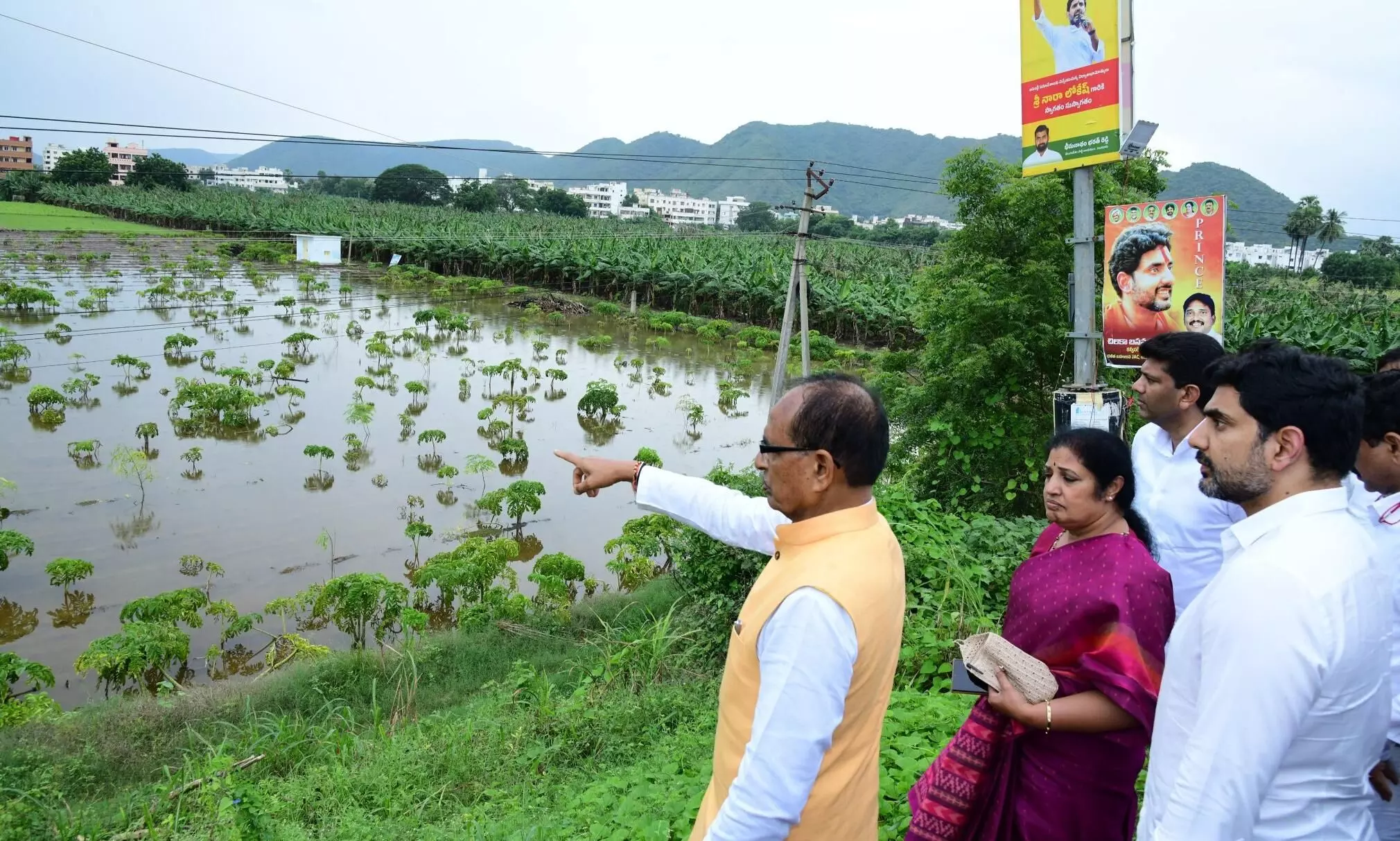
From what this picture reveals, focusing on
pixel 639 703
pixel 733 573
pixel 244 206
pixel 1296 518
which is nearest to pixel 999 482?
pixel 733 573

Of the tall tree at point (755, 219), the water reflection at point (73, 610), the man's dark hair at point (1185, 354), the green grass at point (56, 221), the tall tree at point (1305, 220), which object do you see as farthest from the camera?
the tall tree at point (755, 219)

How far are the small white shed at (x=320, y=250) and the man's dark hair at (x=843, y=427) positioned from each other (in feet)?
125

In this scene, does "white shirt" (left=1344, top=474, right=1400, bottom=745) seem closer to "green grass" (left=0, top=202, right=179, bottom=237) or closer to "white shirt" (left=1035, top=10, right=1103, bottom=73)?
"white shirt" (left=1035, top=10, right=1103, bottom=73)

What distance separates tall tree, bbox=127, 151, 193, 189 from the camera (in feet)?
180

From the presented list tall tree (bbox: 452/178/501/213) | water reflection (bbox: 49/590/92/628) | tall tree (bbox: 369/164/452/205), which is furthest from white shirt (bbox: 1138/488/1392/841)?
tall tree (bbox: 369/164/452/205)

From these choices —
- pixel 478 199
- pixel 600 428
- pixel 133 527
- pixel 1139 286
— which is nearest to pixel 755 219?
pixel 478 199

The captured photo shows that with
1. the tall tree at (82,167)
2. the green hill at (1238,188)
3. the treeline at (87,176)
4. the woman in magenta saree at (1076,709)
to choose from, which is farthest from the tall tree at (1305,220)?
the tall tree at (82,167)

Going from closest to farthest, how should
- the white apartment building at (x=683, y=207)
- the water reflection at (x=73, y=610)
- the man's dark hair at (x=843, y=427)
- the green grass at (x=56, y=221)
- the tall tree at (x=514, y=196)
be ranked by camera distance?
the man's dark hair at (x=843, y=427) → the water reflection at (x=73, y=610) → the green grass at (x=56, y=221) → the tall tree at (x=514, y=196) → the white apartment building at (x=683, y=207)

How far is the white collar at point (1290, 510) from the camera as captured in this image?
1.44 m

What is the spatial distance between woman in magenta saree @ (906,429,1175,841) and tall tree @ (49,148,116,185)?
6287 cm

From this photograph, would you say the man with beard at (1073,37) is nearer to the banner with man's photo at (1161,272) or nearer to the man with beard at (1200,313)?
the banner with man's photo at (1161,272)

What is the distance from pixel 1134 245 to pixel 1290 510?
4424mm

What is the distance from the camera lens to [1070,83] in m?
5.37

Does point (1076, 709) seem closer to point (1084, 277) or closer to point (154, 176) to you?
point (1084, 277)
